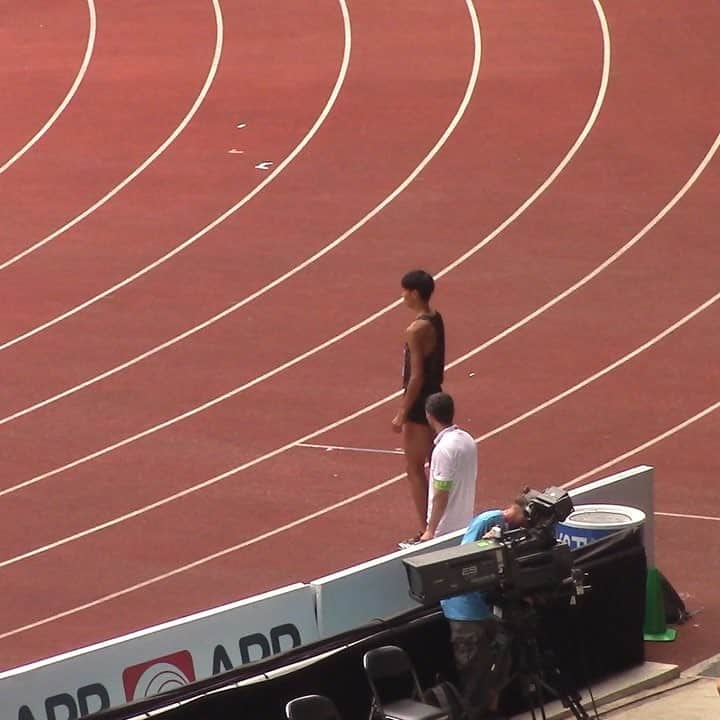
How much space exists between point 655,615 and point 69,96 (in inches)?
512

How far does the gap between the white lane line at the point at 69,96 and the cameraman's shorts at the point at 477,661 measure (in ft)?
41.4

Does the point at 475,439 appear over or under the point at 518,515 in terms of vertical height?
under

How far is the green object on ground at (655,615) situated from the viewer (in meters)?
10.1

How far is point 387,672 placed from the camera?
8.12 meters

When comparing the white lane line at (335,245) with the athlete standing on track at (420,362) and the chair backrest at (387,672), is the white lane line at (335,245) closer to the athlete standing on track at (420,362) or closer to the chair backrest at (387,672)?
the athlete standing on track at (420,362)

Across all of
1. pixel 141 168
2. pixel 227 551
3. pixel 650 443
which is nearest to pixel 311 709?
pixel 227 551

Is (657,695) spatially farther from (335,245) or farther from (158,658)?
(335,245)

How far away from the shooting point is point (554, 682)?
8.62 metres

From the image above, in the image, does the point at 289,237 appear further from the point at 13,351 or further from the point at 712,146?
the point at 712,146

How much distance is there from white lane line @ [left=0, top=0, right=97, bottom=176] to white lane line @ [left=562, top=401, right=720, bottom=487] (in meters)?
9.03

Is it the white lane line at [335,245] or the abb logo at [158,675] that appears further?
the white lane line at [335,245]

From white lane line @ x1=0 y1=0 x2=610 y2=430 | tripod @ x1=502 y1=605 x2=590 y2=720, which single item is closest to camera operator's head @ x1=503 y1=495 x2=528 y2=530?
tripod @ x1=502 y1=605 x2=590 y2=720

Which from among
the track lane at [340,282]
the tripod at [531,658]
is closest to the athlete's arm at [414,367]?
the tripod at [531,658]

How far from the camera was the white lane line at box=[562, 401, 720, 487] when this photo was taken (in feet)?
42.3
